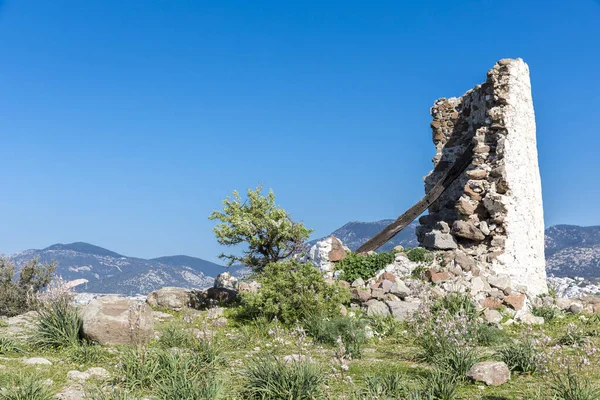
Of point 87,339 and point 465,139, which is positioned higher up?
point 465,139

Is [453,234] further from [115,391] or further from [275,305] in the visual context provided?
[115,391]

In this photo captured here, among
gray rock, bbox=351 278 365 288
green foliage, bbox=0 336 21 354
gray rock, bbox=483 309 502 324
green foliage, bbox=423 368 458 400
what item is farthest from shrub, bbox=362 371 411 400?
gray rock, bbox=351 278 365 288

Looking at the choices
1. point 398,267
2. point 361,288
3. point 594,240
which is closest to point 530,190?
point 398,267

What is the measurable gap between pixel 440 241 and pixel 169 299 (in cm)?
791

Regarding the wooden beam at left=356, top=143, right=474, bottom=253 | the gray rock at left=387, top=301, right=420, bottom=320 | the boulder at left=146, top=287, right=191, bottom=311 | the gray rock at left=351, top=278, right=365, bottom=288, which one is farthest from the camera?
the wooden beam at left=356, top=143, right=474, bottom=253

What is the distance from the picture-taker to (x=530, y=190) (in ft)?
61.0

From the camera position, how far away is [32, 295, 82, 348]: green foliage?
10.1 meters

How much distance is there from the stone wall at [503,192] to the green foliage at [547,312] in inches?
70.2

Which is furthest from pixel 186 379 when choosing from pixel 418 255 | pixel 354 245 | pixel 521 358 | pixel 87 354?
pixel 354 245

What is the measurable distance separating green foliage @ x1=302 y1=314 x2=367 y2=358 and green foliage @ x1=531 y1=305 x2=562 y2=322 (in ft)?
17.1

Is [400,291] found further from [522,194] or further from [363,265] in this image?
[522,194]

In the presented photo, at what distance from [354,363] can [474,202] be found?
10.1 m

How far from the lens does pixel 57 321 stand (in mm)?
10320

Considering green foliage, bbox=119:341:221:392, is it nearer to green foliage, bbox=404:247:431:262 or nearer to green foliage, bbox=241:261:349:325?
green foliage, bbox=241:261:349:325
